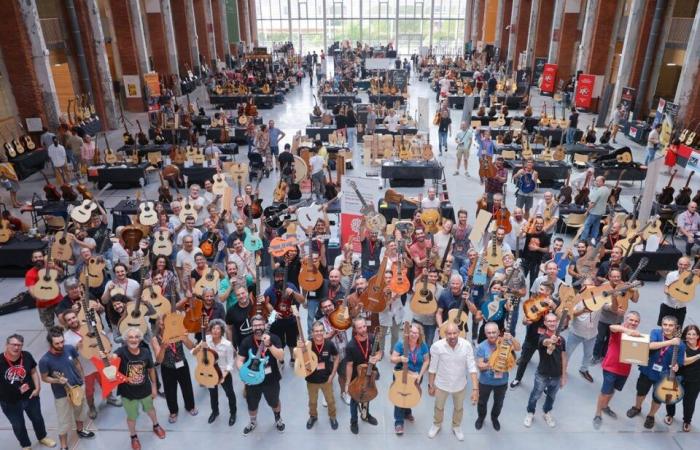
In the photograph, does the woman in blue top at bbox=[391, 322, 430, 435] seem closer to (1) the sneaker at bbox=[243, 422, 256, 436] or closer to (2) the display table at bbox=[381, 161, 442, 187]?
(1) the sneaker at bbox=[243, 422, 256, 436]

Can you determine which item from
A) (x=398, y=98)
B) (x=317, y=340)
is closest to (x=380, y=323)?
(x=317, y=340)

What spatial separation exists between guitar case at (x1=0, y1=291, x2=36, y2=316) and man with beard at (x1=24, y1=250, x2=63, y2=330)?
1.28m

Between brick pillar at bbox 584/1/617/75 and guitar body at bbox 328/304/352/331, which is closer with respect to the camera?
guitar body at bbox 328/304/352/331

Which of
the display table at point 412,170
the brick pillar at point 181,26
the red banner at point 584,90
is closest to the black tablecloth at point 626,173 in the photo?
the display table at point 412,170

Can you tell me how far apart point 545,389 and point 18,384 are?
621 centimetres

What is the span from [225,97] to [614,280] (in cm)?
2442

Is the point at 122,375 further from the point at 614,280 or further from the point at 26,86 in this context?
the point at 26,86

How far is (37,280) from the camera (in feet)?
26.6

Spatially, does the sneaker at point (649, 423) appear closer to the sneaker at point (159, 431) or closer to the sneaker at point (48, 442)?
the sneaker at point (159, 431)

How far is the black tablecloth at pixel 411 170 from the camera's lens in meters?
15.5

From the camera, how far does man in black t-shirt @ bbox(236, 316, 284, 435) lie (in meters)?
6.18

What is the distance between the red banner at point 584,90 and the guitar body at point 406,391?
2313 cm

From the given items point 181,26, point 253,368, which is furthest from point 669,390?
point 181,26

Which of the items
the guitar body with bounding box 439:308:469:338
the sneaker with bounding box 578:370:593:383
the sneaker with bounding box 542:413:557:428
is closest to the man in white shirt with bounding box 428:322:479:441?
the guitar body with bounding box 439:308:469:338
